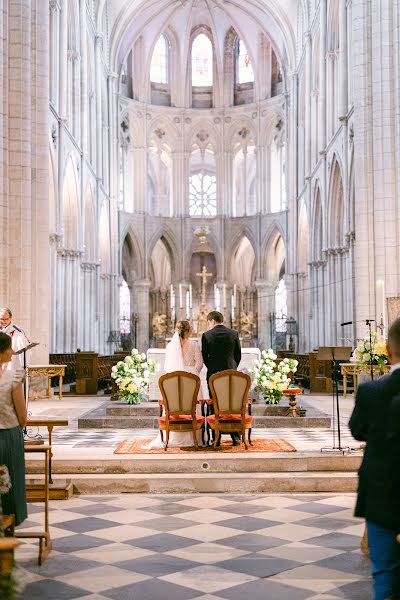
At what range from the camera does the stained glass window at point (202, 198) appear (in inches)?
1772

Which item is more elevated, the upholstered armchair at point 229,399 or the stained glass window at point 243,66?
the stained glass window at point 243,66

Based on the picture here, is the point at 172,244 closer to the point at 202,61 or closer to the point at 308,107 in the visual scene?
the point at 202,61

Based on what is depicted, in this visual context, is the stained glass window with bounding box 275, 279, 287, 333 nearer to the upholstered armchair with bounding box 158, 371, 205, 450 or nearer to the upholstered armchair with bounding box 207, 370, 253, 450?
the upholstered armchair with bounding box 207, 370, 253, 450

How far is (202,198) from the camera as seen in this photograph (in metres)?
45.3

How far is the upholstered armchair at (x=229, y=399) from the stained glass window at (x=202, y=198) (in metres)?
34.5

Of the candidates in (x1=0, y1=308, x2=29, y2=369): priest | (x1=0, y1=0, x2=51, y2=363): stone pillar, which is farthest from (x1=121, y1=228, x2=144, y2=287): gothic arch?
(x1=0, y1=308, x2=29, y2=369): priest

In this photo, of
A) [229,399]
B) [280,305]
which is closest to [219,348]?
[229,399]

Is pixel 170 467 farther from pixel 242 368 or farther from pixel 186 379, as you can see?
pixel 242 368

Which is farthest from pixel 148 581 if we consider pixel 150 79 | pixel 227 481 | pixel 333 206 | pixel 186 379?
pixel 150 79

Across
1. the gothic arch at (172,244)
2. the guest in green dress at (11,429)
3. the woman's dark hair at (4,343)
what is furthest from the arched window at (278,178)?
the woman's dark hair at (4,343)

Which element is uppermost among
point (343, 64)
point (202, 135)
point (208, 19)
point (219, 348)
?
point (208, 19)

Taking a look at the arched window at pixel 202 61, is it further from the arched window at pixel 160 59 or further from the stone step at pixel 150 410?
the stone step at pixel 150 410

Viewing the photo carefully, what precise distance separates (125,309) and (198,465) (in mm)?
36323

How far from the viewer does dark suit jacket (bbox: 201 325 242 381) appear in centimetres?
1074
